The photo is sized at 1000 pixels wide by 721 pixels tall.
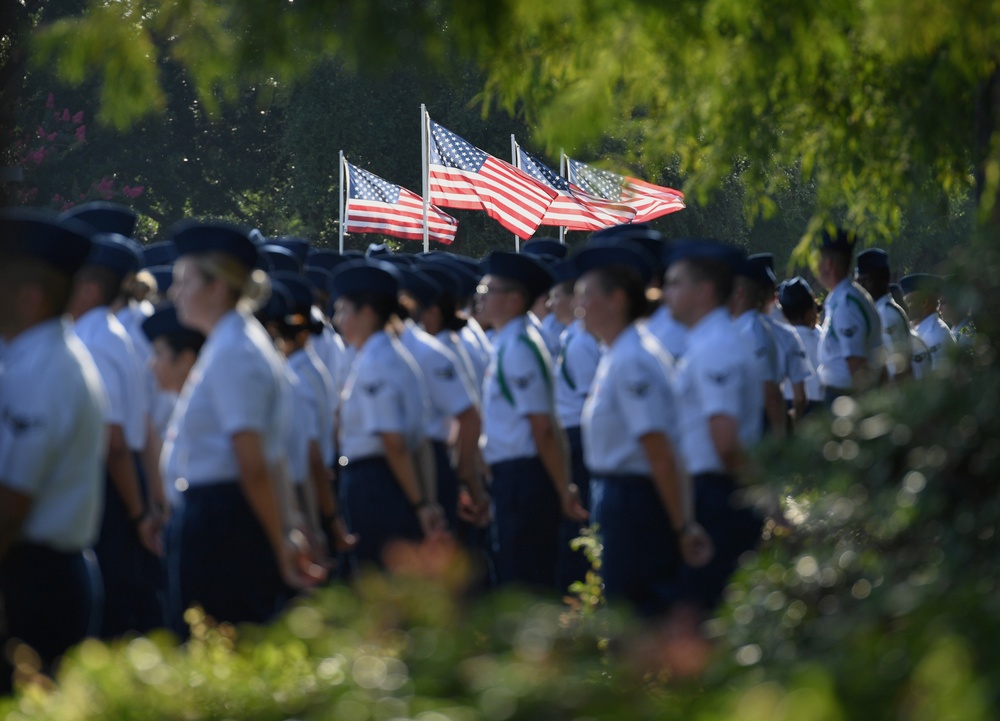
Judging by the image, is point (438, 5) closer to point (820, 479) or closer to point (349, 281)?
point (820, 479)

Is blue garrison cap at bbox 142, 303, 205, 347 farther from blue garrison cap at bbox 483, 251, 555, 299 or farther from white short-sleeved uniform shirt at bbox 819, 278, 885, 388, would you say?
white short-sleeved uniform shirt at bbox 819, 278, 885, 388

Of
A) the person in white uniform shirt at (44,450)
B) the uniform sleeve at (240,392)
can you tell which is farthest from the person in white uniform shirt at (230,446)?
the person in white uniform shirt at (44,450)

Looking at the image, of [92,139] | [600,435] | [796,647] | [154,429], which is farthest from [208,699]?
[92,139]

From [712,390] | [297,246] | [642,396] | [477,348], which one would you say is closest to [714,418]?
[712,390]

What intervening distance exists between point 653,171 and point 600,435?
207cm

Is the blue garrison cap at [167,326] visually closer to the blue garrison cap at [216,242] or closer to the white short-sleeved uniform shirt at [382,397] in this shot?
the white short-sleeved uniform shirt at [382,397]

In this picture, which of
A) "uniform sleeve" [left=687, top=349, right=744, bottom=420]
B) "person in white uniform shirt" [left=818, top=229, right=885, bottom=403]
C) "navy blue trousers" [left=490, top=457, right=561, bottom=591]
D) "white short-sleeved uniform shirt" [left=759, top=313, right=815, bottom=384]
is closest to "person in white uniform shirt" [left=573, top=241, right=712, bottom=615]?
"uniform sleeve" [left=687, top=349, right=744, bottom=420]

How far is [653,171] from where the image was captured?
877 cm

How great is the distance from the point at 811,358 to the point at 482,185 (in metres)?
7.86

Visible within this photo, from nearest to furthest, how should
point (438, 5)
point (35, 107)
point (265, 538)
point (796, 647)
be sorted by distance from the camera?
point (796, 647), point (438, 5), point (265, 538), point (35, 107)

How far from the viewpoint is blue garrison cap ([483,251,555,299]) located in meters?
9.95

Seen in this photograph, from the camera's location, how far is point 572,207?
23609mm

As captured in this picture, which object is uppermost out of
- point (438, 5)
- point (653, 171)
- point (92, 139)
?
point (438, 5)

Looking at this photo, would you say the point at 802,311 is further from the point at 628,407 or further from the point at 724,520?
the point at 628,407
